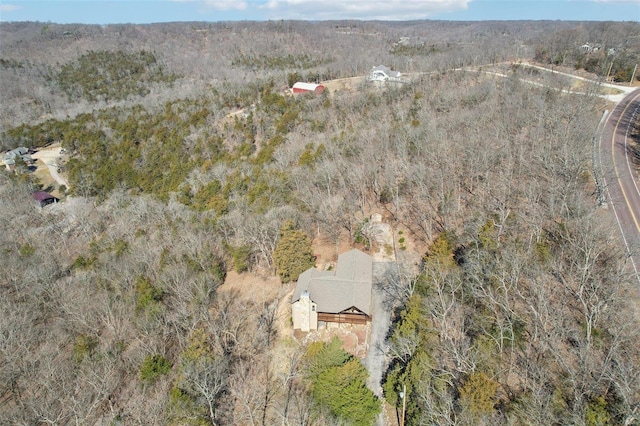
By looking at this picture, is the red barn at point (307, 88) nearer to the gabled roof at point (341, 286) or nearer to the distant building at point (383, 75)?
the distant building at point (383, 75)

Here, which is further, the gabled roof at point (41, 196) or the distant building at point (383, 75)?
the distant building at point (383, 75)

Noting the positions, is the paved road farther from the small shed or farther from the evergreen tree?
the small shed

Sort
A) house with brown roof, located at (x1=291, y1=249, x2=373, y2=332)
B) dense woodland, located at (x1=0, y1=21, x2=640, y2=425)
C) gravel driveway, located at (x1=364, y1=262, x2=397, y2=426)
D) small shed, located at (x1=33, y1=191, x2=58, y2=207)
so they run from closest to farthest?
dense woodland, located at (x1=0, y1=21, x2=640, y2=425)
gravel driveway, located at (x1=364, y1=262, x2=397, y2=426)
house with brown roof, located at (x1=291, y1=249, x2=373, y2=332)
small shed, located at (x1=33, y1=191, x2=58, y2=207)

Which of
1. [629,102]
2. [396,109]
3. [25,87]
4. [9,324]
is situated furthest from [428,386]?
[25,87]

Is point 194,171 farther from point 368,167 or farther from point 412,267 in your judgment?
point 412,267

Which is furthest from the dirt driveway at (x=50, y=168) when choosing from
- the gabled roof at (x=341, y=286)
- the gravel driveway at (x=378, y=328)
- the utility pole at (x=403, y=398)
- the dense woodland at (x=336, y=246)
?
the utility pole at (x=403, y=398)

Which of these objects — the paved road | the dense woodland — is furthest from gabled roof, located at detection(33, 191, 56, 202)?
the paved road

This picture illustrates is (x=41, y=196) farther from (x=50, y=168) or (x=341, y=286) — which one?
(x=341, y=286)
